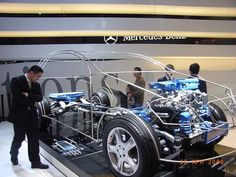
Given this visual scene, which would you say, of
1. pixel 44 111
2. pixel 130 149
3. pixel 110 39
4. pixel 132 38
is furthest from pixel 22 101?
pixel 132 38

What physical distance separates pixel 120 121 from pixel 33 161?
66.7 inches

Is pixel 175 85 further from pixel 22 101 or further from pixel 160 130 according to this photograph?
pixel 22 101

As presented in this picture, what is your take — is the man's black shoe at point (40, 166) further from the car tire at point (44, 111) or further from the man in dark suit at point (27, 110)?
the car tire at point (44, 111)

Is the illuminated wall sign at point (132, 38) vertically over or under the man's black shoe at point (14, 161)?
over

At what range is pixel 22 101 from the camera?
13.2 feet

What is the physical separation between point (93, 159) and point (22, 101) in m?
1.22

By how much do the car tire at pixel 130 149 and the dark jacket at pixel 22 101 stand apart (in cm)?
130

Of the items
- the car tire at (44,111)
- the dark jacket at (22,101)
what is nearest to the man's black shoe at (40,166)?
the dark jacket at (22,101)

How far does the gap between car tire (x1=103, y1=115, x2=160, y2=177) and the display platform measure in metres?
0.24

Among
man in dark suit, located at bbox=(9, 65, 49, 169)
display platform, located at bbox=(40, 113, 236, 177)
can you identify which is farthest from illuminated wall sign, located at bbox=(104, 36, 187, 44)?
man in dark suit, located at bbox=(9, 65, 49, 169)

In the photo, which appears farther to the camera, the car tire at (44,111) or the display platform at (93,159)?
the car tire at (44,111)

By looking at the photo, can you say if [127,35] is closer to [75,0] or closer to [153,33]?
[153,33]

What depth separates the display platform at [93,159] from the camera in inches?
135

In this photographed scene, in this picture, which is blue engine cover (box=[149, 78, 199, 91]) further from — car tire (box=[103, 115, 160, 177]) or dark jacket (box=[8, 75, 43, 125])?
dark jacket (box=[8, 75, 43, 125])
